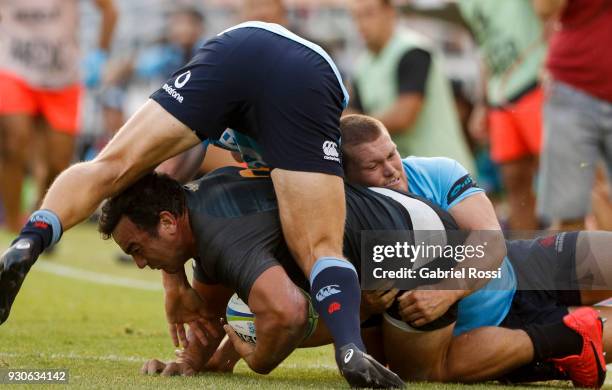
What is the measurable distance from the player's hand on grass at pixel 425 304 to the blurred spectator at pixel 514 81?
442 cm

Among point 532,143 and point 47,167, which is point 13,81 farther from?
point 532,143

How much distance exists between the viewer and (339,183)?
4.56 meters

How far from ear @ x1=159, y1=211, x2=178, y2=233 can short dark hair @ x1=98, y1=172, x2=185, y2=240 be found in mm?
14

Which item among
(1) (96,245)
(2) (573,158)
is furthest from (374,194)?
(1) (96,245)

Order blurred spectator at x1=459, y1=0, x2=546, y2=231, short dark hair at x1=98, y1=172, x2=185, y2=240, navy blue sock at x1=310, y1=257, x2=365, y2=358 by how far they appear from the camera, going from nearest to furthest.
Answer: navy blue sock at x1=310, y1=257, x2=365, y2=358 → short dark hair at x1=98, y1=172, x2=185, y2=240 → blurred spectator at x1=459, y1=0, x2=546, y2=231

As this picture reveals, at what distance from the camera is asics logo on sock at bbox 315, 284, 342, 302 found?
4.25m

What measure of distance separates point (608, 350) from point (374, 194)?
1057 millimetres

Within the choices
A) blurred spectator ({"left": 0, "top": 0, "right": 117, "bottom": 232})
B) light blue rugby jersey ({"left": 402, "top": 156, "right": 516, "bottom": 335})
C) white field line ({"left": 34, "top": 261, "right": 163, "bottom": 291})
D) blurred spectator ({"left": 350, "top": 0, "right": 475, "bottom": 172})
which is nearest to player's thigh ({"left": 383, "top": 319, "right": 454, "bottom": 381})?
light blue rugby jersey ({"left": 402, "top": 156, "right": 516, "bottom": 335})

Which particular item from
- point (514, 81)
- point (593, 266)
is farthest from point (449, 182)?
point (514, 81)

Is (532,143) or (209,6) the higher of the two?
(532,143)

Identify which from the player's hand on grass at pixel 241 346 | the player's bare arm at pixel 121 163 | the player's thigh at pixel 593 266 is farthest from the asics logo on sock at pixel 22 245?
the player's thigh at pixel 593 266

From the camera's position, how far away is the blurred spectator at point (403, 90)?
8.98m

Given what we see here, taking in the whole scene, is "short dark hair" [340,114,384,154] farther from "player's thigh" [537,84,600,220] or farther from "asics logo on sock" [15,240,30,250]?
"player's thigh" [537,84,600,220]

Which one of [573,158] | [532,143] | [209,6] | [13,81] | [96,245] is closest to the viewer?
[573,158]
